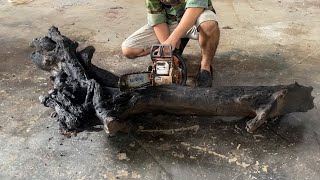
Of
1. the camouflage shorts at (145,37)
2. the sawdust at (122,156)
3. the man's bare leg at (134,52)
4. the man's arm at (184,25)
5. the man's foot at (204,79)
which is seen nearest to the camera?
the sawdust at (122,156)

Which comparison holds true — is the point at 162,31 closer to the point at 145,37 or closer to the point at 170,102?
the point at 145,37

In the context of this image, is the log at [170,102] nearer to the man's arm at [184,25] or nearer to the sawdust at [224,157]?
the sawdust at [224,157]

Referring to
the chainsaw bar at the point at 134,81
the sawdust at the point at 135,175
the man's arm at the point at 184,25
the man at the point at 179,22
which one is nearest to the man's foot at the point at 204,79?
the man at the point at 179,22

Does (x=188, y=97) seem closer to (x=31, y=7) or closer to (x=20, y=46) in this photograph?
(x=20, y=46)

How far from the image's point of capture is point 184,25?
2.68 m

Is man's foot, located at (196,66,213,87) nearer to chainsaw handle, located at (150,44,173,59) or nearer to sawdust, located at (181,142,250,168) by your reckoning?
chainsaw handle, located at (150,44,173,59)

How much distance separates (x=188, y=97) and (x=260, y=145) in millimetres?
548

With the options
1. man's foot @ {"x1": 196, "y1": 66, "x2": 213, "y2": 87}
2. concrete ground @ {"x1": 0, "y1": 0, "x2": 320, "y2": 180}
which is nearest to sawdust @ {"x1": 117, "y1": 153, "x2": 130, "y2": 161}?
concrete ground @ {"x1": 0, "y1": 0, "x2": 320, "y2": 180}

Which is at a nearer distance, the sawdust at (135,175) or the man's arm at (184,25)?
the sawdust at (135,175)

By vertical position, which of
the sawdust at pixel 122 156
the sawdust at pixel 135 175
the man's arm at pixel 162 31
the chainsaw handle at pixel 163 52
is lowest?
the sawdust at pixel 135 175

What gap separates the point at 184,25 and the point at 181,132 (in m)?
0.81

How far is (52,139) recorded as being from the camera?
2.42 meters

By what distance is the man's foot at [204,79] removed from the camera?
2922 millimetres

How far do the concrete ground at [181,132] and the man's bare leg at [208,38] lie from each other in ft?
0.67
